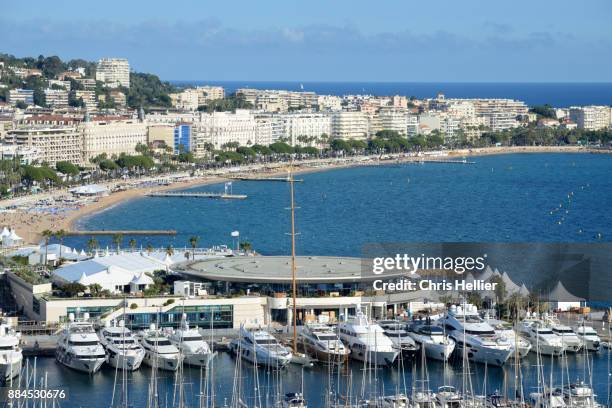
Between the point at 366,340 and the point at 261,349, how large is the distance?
1.34 meters

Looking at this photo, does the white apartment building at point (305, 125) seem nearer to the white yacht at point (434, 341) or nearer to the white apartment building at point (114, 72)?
the white apartment building at point (114, 72)

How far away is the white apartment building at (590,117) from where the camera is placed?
280ft

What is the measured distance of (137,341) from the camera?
18.9 meters

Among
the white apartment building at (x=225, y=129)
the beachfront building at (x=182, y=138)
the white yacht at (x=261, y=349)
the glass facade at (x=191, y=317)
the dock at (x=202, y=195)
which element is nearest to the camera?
the white yacht at (x=261, y=349)

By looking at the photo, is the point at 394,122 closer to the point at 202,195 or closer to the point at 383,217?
the point at 202,195

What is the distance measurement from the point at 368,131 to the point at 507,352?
58.7 metres

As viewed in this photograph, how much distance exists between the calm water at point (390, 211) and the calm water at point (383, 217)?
0.11 feet

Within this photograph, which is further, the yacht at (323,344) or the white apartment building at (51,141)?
the white apartment building at (51,141)

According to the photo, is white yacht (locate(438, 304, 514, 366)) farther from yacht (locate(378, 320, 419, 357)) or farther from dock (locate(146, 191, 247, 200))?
dock (locate(146, 191, 247, 200))

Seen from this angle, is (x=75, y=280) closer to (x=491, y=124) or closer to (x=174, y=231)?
(x=174, y=231)

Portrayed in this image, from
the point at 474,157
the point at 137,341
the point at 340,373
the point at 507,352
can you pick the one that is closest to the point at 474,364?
the point at 507,352

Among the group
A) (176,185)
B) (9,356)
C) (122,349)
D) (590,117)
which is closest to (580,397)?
(122,349)

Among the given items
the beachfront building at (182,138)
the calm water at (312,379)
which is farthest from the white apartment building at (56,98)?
the calm water at (312,379)

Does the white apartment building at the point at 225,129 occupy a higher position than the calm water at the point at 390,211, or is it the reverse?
the white apartment building at the point at 225,129
